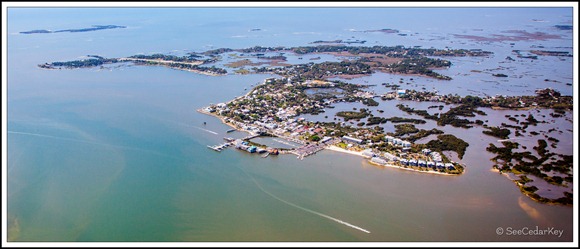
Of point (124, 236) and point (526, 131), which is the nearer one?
point (124, 236)

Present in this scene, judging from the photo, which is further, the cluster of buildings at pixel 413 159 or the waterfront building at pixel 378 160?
the waterfront building at pixel 378 160

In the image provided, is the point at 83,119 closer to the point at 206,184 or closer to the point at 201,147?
the point at 201,147

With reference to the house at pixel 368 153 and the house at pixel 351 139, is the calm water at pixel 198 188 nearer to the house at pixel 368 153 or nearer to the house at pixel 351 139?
the house at pixel 368 153

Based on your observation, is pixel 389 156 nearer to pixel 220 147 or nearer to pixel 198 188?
pixel 220 147

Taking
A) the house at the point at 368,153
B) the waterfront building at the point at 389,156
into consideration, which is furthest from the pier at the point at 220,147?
the waterfront building at the point at 389,156

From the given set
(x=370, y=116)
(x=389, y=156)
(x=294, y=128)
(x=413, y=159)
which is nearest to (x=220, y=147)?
(x=294, y=128)

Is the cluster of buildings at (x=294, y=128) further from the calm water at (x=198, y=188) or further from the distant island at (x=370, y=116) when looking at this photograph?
the calm water at (x=198, y=188)

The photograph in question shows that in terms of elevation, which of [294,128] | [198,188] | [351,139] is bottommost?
[198,188]

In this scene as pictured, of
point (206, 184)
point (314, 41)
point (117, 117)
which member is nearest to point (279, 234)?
point (206, 184)

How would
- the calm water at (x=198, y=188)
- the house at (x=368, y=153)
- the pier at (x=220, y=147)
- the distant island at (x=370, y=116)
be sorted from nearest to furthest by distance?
the calm water at (x=198, y=188) < the distant island at (x=370, y=116) < the house at (x=368, y=153) < the pier at (x=220, y=147)

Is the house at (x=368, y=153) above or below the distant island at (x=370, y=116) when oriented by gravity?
below

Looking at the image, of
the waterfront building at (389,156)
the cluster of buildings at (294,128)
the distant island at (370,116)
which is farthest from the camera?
the cluster of buildings at (294,128)
